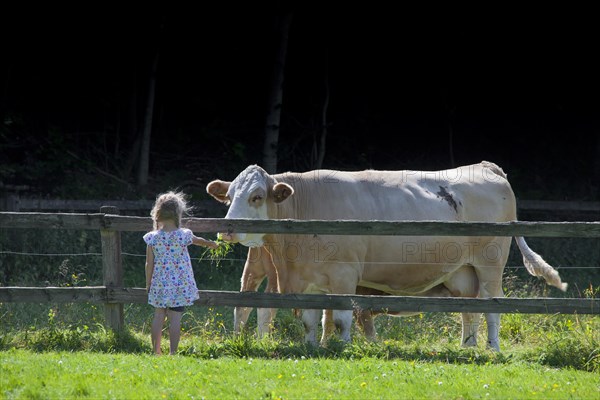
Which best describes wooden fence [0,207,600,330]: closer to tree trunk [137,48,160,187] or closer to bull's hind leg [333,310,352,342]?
A: bull's hind leg [333,310,352,342]

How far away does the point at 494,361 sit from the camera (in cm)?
839

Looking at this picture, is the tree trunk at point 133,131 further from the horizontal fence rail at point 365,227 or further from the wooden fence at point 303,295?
the horizontal fence rail at point 365,227

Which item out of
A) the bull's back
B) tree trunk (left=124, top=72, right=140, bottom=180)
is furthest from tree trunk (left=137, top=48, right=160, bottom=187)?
the bull's back

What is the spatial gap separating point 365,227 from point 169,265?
1.91 meters

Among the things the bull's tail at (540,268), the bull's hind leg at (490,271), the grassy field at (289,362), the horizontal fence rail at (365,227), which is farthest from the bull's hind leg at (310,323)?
the bull's tail at (540,268)

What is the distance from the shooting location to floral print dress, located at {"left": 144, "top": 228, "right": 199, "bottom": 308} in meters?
8.15

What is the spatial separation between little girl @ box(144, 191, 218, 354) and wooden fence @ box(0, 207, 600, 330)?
530 millimetres

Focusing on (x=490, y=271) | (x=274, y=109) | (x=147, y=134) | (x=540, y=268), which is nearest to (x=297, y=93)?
(x=274, y=109)

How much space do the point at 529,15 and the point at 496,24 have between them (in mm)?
782

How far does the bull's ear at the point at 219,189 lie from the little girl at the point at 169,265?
2.03m

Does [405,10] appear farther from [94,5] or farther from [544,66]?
[94,5]

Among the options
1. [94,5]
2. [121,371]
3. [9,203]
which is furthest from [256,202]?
[94,5]

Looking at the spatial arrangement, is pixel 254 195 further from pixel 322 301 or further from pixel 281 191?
pixel 322 301

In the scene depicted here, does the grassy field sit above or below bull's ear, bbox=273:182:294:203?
below
